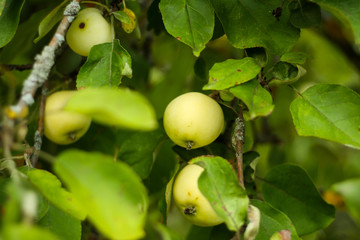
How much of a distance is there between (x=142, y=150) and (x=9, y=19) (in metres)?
0.39

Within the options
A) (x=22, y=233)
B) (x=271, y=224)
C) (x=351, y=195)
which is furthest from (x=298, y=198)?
(x=22, y=233)

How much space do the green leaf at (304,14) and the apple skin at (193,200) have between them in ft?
1.09

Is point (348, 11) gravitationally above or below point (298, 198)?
above

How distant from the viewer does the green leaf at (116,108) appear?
0.52m

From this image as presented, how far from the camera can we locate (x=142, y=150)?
1080 mm

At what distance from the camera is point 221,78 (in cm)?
82

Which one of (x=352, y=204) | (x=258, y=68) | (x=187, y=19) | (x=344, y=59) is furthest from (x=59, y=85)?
(x=344, y=59)

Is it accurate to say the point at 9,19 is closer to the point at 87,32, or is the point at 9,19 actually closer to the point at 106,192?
the point at 87,32

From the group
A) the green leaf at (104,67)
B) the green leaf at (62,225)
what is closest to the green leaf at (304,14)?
the green leaf at (104,67)

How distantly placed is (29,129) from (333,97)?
64 cm

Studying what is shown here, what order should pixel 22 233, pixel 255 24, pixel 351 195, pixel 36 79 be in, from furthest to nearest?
pixel 255 24
pixel 36 79
pixel 351 195
pixel 22 233

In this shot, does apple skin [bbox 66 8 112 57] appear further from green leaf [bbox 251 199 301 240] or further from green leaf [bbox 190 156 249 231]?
green leaf [bbox 251 199 301 240]

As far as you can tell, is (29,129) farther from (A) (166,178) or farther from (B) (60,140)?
(A) (166,178)

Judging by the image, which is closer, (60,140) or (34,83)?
(34,83)
